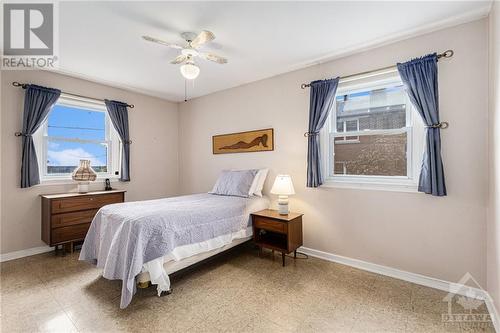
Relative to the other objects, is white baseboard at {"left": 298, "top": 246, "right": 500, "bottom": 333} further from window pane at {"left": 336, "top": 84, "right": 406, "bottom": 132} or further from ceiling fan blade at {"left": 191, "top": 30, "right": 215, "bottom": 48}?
ceiling fan blade at {"left": 191, "top": 30, "right": 215, "bottom": 48}

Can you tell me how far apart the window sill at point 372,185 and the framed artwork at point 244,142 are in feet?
3.44

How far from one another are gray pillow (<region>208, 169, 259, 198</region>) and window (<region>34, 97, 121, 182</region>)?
1.96 m

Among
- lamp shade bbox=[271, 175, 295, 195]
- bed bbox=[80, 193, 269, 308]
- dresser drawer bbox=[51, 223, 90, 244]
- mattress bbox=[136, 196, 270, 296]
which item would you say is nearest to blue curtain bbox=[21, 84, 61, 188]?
dresser drawer bbox=[51, 223, 90, 244]

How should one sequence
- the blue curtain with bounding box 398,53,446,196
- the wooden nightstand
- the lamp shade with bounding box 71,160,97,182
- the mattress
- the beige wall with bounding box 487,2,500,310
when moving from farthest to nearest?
the lamp shade with bounding box 71,160,97,182 → the wooden nightstand → the blue curtain with bounding box 398,53,446,196 → the mattress → the beige wall with bounding box 487,2,500,310

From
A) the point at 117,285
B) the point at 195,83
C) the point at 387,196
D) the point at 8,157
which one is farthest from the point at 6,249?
the point at 387,196

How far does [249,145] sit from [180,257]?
2090 millimetres

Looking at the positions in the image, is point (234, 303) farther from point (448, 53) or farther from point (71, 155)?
point (71, 155)

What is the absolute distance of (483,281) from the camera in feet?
7.00

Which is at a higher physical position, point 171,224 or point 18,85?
point 18,85

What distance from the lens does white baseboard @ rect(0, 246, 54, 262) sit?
3.03 m

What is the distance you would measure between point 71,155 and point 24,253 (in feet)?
4.80

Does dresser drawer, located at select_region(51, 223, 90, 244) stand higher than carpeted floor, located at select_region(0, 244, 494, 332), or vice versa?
dresser drawer, located at select_region(51, 223, 90, 244)

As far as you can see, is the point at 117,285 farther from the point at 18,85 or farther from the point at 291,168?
the point at 18,85

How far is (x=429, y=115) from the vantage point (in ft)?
7.54
